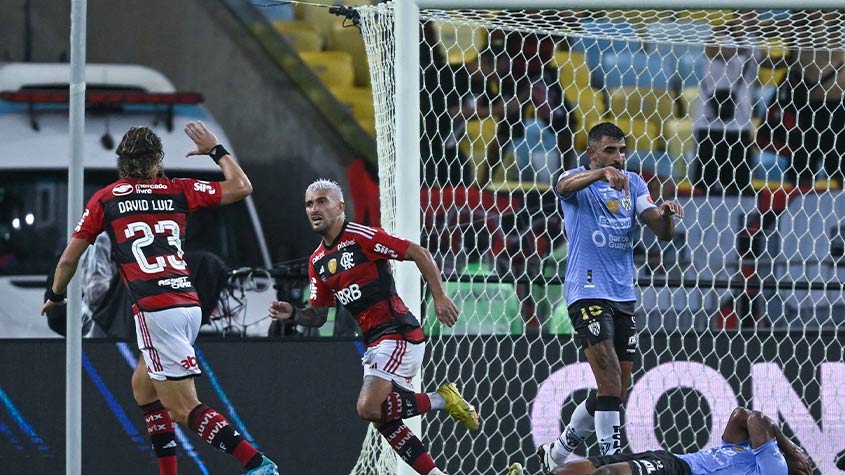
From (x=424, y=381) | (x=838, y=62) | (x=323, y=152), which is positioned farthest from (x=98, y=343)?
(x=838, y=62)

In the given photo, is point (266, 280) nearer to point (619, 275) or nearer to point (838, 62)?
point (619, 275)

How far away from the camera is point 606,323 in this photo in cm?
670

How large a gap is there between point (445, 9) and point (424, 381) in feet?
6.98

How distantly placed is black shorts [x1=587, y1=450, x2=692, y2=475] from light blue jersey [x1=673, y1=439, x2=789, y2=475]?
6cm

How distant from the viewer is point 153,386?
6422mm

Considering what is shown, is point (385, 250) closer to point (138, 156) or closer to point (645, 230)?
point (138, 156)

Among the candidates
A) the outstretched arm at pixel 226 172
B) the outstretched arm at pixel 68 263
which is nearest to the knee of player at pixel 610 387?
the outstretched arm at pixel 226 172

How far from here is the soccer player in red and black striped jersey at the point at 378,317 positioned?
252 inches

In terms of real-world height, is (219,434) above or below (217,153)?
below

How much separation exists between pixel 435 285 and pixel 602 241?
111 centimetres

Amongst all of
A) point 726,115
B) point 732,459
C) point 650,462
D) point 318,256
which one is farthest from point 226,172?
point 726,115

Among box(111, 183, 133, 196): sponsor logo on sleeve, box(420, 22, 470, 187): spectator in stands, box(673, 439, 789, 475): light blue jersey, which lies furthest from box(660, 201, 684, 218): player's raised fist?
box(420, 22, 470, 187): spectator in stands

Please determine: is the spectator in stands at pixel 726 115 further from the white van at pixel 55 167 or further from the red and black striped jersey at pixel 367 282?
the red and black striped jersey at pixel 367 282

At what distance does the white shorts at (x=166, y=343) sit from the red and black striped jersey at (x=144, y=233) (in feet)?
0.16
